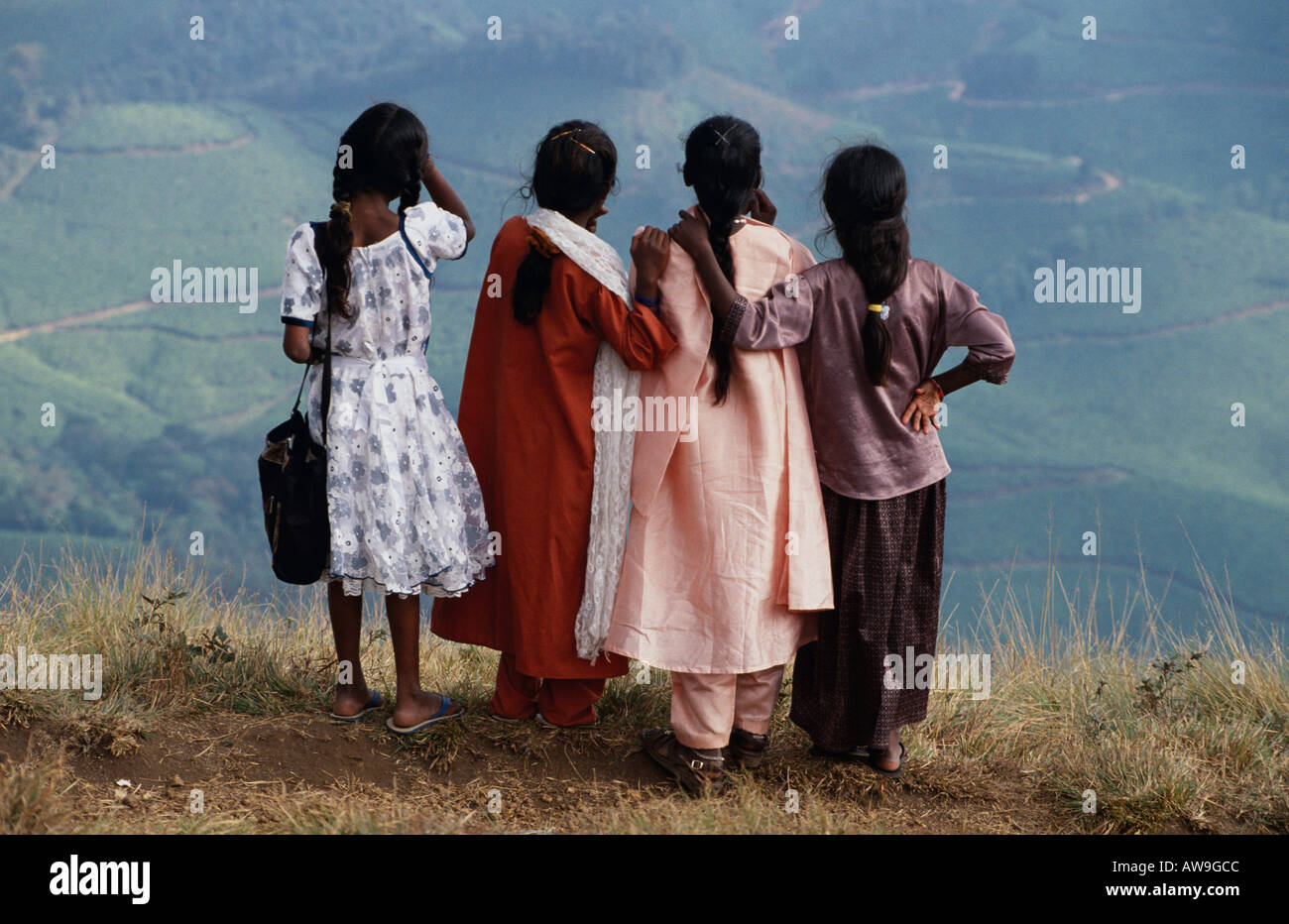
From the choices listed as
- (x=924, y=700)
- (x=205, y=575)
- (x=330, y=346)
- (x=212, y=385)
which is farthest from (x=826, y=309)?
(x=212, y=385)

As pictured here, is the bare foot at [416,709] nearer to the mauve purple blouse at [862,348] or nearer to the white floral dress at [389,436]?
the white floral dress at [389,436]

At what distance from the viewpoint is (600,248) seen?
3.91 metres

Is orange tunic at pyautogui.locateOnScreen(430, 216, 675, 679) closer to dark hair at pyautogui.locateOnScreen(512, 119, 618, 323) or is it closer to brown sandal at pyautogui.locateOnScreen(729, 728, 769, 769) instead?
dark hair at pyautogui.locateOnScreen(512, 119, 618, 323)

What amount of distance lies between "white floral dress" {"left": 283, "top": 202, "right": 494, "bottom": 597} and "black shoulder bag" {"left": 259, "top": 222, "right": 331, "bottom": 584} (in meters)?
0.04

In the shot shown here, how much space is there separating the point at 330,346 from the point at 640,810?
1693 millimetres

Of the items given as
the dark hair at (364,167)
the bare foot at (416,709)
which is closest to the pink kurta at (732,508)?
the bare foot at (416,709)

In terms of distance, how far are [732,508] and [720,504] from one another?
0.04 meters

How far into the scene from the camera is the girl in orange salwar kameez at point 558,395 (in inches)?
152

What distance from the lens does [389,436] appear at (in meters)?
3.92

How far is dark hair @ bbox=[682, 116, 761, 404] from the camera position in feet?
12.2
